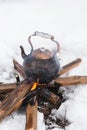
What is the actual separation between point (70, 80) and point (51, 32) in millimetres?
1481

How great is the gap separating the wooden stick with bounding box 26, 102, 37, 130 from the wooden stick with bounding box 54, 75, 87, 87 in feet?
1.52

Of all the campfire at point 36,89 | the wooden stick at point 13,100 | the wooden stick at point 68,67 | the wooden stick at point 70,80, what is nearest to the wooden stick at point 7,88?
the campfire at point 36,89

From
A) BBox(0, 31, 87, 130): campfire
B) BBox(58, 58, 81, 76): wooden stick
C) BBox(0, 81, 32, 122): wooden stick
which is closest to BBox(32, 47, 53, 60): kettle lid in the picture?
BBox(0, 31, 87, 130): campfire

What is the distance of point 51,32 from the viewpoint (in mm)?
4602

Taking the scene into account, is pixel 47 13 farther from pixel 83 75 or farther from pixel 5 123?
pixel 5 123

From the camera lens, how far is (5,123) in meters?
2.79

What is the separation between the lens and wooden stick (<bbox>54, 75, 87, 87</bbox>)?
3217 millimetres

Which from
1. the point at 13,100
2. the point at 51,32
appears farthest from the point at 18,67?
the point at 51,32

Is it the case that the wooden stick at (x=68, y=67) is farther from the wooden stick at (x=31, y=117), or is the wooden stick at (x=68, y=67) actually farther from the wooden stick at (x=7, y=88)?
the wooden stick at (x=31, y=117)

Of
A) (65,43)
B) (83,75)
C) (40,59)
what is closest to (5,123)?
(40,59)

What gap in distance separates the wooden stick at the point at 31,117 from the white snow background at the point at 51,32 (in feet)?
0.30

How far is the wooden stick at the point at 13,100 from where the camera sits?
110 inches

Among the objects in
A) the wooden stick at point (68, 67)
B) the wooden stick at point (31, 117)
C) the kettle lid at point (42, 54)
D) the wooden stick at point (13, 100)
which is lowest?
the wooden stick at point (31, 117)

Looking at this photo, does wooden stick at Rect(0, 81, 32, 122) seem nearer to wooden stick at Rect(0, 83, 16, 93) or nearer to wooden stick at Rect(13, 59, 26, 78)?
wooden stick at Rect(0, 83, 16, 93)
